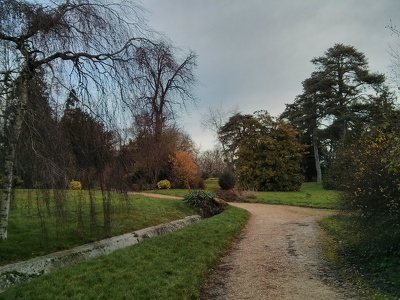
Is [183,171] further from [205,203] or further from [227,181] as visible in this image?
[205,203]

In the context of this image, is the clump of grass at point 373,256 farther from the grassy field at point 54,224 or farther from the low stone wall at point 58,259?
the low stone wall at point 58,259

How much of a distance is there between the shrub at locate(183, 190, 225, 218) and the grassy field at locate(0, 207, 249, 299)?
6813mm

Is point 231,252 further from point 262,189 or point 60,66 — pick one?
point 262,189

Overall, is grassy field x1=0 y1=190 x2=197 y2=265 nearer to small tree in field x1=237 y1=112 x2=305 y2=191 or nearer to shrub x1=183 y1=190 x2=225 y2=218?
shrub x1=183 y1=190 x2=225 y2=218

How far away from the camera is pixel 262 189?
2577 centimetres

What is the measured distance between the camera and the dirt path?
4.24m

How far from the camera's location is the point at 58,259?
209 inches

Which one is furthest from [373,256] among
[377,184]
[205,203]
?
[205,203]

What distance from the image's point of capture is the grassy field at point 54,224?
487 cm

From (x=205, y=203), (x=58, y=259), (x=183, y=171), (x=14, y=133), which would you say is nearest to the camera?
(x=14, y=133)

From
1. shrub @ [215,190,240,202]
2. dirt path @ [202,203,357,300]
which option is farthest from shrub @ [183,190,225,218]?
dirt path @ [202,203,357,300]

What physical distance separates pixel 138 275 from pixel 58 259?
1.76 metres

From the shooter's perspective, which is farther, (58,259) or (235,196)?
(235,196)

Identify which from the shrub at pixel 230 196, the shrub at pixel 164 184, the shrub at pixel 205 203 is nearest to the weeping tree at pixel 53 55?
the shrub at pixel 205 203
